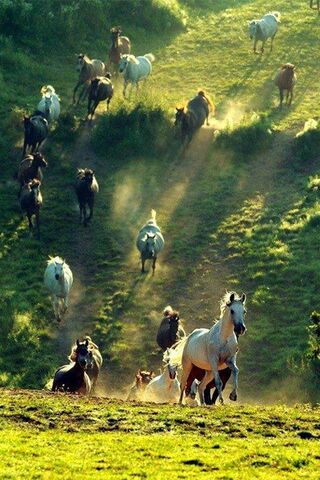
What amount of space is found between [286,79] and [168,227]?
12.3 m

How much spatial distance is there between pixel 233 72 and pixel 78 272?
19992 mm

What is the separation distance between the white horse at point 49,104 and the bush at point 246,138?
21.3ft

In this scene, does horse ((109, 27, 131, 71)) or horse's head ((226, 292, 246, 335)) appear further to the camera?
horse ((109, 27, 131, 71))

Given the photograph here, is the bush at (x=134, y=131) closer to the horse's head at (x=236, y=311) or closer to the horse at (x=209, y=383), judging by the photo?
the horse at (x=209, y=383)

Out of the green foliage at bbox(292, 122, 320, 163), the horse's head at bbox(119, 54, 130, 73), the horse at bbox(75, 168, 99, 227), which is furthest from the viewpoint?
the horse's head at bbox(119, 54, 130, 73)

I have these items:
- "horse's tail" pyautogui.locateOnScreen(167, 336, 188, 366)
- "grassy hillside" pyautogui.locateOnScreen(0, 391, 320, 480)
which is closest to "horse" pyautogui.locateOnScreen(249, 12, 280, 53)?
"horse's tail" pyautogui.locateOnScreen(167, 336, 188, 366)

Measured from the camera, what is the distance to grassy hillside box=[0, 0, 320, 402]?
92.0ft

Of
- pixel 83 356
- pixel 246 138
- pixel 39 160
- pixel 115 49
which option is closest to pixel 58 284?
pixel 39 160

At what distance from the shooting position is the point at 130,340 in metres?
28.5

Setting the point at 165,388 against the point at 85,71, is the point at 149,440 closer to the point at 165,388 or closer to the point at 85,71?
the point at 165,388

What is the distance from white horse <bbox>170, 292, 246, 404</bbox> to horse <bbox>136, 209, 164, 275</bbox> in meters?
11.4

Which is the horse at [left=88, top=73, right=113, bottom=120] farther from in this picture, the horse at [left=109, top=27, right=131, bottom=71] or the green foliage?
the green foliage

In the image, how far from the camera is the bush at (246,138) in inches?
1560

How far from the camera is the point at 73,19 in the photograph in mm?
50312
